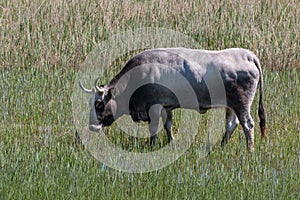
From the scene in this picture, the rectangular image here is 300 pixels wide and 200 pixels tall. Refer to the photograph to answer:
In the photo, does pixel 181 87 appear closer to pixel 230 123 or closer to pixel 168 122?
pixel 168 122

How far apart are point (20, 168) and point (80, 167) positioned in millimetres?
485

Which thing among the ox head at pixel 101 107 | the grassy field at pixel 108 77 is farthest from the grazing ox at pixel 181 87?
the grassy field at pixel 108 77

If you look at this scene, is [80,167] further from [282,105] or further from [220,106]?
[282,105]

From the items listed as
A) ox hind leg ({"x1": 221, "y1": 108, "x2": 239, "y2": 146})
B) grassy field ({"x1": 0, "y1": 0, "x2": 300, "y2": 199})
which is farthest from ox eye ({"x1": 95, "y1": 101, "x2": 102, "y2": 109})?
ox hind leg ({"x1": 221, "y1": 108, "x2": 239, "y2": 146})

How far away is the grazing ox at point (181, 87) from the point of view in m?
7.27

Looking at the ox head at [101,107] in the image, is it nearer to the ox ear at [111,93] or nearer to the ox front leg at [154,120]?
the ox ear at [111,93]

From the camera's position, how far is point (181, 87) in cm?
733

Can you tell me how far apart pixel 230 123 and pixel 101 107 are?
1320 mm

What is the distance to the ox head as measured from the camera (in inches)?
288

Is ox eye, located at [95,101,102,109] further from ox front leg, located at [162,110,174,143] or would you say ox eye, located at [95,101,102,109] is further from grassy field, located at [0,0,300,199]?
ox front leg, located at [162,110,174,143]

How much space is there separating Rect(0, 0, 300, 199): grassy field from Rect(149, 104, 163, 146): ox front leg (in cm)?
33

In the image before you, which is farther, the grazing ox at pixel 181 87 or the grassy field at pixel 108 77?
the grazing ox at pixel 181 87

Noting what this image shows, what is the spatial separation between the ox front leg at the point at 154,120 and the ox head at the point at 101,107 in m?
0.38

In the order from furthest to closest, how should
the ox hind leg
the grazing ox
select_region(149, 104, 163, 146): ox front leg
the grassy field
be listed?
the ox hind leg → select_region(149, 104, 163, 146): ox front leg → the grazing ox → the grassy field
